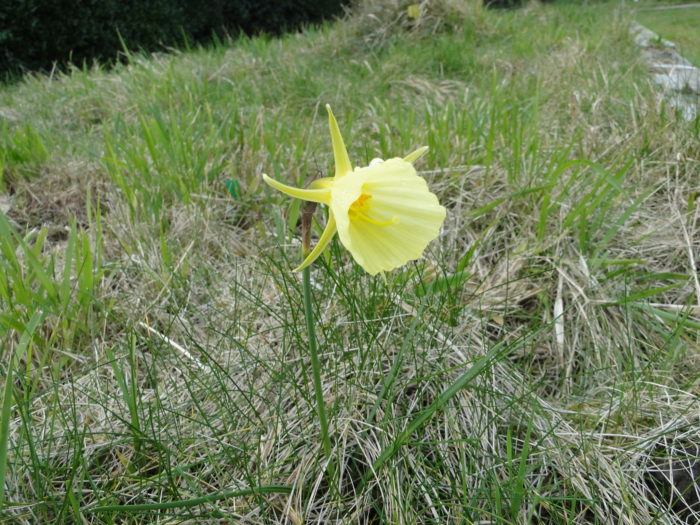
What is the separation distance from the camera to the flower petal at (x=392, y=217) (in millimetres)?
798

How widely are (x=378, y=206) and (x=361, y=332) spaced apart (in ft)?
1.71

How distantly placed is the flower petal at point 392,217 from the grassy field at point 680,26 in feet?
12.6

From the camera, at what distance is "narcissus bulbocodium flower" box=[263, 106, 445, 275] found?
0.77 metres

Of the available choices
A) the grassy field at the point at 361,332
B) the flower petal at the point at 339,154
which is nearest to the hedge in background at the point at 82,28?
the grassy field at the point at 361,332

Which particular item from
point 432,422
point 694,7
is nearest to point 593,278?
point 432,422

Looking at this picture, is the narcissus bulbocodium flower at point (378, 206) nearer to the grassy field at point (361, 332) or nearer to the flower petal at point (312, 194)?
the flower petal at point (312, 194)

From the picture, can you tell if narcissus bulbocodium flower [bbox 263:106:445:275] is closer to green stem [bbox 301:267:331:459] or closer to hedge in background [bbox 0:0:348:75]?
green stem [bbox 301:267:331:459]

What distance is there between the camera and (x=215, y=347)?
53.3 inches

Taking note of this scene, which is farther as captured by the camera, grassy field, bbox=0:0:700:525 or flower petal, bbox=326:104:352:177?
grassy field, bbox=0:0:700:525

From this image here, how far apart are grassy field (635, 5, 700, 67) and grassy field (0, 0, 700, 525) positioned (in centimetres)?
243

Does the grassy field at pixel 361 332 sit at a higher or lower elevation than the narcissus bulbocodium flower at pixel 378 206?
lower

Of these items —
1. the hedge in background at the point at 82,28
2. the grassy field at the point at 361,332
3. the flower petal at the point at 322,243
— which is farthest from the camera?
the hedge in background at the point at 82,28

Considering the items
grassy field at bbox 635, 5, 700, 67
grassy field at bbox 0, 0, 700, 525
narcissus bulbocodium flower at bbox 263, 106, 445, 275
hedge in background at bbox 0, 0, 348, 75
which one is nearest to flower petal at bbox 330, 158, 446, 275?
narcissus bulbocodium flower at bbox 263, 106, 445, 275

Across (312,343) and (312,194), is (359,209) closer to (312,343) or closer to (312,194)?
(312,194)
